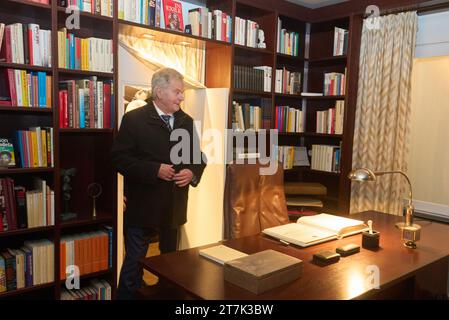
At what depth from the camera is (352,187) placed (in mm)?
3715

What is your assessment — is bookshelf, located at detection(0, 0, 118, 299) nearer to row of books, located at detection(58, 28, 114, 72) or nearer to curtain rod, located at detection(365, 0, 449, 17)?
row of books, located at detection(58, 28, 114, 72)

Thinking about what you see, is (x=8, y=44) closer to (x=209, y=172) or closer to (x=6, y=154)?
(x=6, y=154)

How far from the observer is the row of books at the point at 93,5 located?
2.43m

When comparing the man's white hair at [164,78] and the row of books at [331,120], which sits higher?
the man's white hair at [164,78]

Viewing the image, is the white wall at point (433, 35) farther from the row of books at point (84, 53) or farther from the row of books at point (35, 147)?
the row of books at point (35, 147)

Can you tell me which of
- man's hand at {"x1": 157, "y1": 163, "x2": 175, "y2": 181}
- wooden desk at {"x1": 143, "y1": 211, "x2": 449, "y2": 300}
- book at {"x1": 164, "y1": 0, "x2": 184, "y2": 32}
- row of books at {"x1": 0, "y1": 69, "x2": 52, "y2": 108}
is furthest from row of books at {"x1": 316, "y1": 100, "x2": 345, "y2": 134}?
row of books at {"x1": 0, "y1": 69, "x2": 52, "y2": 108}

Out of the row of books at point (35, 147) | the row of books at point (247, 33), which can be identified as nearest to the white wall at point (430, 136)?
the row of books at point (247, 33)

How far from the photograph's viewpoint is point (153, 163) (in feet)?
7.54

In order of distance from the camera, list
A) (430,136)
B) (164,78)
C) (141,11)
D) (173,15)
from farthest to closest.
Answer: (430,136) < (173,15) < (141,11) < (164,78)

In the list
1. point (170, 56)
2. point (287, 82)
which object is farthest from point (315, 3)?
point (170, 56)

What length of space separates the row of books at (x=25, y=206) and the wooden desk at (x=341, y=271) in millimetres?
1168

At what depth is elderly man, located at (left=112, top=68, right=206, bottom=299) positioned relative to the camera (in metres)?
2.35

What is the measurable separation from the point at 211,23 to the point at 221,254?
6.97ft
